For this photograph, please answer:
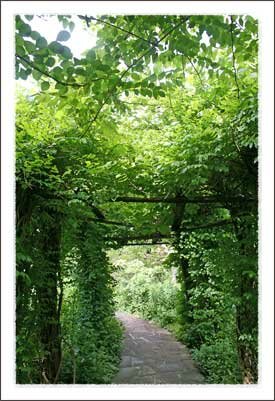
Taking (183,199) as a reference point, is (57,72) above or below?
above

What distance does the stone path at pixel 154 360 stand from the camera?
3795 mm

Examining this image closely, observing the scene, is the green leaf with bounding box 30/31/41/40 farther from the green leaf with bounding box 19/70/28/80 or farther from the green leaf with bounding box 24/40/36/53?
the green leaf with bounding box 19/70/28/80

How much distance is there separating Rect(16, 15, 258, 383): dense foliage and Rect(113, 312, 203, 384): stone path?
0.24 m

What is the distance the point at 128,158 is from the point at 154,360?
3200 millimetres

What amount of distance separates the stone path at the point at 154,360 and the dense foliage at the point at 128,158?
24cm

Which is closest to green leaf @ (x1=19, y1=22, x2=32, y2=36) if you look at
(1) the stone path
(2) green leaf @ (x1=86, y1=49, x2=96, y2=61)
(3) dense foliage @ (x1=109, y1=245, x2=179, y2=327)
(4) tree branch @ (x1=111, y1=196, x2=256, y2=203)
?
(2) green leaf @ (x1=86, y1=49, x2=96, y2=61)

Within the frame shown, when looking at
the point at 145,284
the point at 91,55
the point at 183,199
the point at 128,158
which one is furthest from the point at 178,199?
the point at 145,284

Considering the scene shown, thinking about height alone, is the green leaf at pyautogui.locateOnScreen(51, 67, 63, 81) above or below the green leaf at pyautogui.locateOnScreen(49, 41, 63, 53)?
below

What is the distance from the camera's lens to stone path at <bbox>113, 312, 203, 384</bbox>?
12.5 ft

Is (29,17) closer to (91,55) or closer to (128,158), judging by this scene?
(91,55)

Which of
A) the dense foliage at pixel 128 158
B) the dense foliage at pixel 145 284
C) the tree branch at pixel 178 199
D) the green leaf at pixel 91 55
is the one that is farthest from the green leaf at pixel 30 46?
the dense foliage at pixel 145 284

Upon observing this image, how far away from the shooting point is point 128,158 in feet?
8.43

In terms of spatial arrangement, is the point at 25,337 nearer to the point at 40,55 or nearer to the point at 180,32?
the point at 40,55
